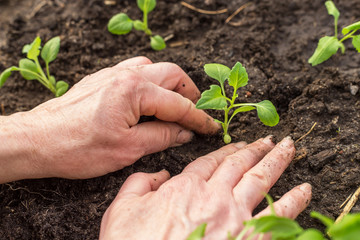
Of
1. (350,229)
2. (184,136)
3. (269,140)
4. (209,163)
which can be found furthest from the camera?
(184,136)

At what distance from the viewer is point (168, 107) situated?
2.00 meters

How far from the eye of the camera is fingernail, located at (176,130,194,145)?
2197mm

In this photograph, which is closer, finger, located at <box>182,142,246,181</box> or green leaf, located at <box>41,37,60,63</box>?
finger, located at <box>182,142,246,181</box>

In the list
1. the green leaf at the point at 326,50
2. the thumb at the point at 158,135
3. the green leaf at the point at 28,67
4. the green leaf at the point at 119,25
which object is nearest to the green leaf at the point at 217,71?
the thumb at the point at 158,135

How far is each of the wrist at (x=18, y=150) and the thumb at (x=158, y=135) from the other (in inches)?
19.3

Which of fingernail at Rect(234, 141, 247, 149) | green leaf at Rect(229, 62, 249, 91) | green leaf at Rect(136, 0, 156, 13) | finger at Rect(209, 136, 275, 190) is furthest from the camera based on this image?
green leaf at Rect(136, 0, 156, 13)

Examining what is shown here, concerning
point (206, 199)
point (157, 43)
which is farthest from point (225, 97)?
point (157, 43)

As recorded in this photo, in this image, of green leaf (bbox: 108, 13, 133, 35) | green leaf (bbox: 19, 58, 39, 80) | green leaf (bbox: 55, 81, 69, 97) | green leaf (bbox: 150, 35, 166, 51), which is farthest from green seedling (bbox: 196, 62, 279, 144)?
green leaf (bbox: 19, 58, 39, 80)

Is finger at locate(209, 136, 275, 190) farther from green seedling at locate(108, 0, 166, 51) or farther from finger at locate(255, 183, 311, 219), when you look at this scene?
green seedling at locate(108, 0, 166, 51)

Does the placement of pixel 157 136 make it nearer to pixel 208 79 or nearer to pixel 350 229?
pixel 208 79

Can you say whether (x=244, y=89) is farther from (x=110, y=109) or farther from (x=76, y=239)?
(x=76, y=239)

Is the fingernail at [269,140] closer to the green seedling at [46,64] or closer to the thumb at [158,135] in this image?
the thumb at [158,135]

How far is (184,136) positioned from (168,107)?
275 mm

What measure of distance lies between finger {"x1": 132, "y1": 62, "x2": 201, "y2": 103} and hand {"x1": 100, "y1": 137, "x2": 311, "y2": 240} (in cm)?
48
